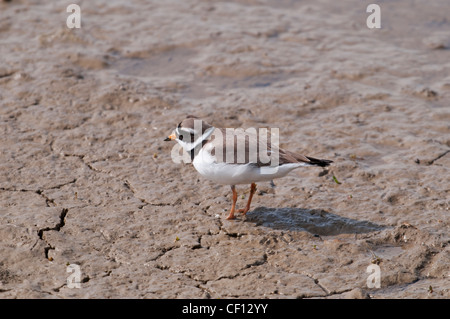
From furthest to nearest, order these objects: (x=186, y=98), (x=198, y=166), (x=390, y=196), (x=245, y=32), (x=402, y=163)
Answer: (x=245, y=32) → (x=186, y=98) → (x=402, y=163) → (x=390, y=196) → (x=198, y=166)

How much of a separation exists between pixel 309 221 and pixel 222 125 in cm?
246

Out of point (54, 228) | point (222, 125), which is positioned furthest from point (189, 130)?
point (222, 125)

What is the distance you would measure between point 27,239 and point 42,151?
6.39ft

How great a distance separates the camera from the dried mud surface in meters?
5.70

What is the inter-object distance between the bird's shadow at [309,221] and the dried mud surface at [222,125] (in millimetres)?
21

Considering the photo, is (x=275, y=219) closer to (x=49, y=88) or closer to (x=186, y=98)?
(x=186, y=98)

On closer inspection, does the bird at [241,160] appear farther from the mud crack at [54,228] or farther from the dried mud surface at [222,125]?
the mud crack at [54,228]

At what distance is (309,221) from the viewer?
21.3ft

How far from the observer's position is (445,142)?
26.2 ft

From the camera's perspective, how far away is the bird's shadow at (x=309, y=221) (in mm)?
6352

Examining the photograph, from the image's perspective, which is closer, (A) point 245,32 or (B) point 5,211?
(B) point 5,211

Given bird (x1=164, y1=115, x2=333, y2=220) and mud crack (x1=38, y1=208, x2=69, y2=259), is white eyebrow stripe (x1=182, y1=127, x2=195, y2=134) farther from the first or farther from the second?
mud crack (x1=38, y1=208, x2=69, y2=259)

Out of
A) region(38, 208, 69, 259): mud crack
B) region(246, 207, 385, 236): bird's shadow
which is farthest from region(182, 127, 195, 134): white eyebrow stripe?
region(38, 208, 69, 259): mud crack

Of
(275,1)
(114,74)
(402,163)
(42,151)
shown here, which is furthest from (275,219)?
(275,1)
